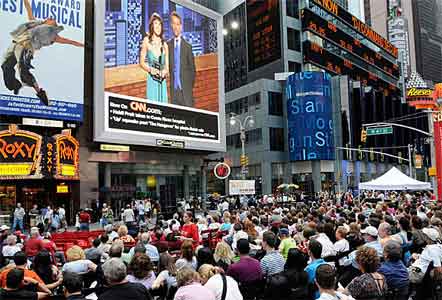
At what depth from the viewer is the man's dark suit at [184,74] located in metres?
36.6

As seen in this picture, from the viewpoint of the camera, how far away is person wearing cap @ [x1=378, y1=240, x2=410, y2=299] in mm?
6410

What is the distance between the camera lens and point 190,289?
16.8ft

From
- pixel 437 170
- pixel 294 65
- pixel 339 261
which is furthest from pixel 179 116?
pixel 294 65

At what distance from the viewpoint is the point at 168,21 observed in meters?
37.1

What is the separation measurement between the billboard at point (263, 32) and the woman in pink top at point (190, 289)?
6581 centimetres

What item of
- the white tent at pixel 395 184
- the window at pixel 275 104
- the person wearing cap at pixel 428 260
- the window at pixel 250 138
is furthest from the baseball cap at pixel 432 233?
the window at pixel 275 104

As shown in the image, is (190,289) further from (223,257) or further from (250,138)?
(250,138)

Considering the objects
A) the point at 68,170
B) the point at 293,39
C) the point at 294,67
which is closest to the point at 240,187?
the point at 68,170

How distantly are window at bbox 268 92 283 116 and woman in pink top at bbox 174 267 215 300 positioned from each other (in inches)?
2403

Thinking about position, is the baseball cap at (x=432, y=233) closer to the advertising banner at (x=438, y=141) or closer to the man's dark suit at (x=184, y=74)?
the advertising banner at (x=438, y=141)

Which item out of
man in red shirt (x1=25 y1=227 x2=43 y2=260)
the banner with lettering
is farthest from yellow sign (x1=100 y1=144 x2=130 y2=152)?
man in red shirt (x1=25 y1=227 x2=43 y2=260)

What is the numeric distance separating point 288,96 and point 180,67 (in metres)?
30.0

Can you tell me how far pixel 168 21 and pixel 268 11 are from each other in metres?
37.3

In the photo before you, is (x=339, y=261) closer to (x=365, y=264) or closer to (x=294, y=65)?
(x=365, y=264)
